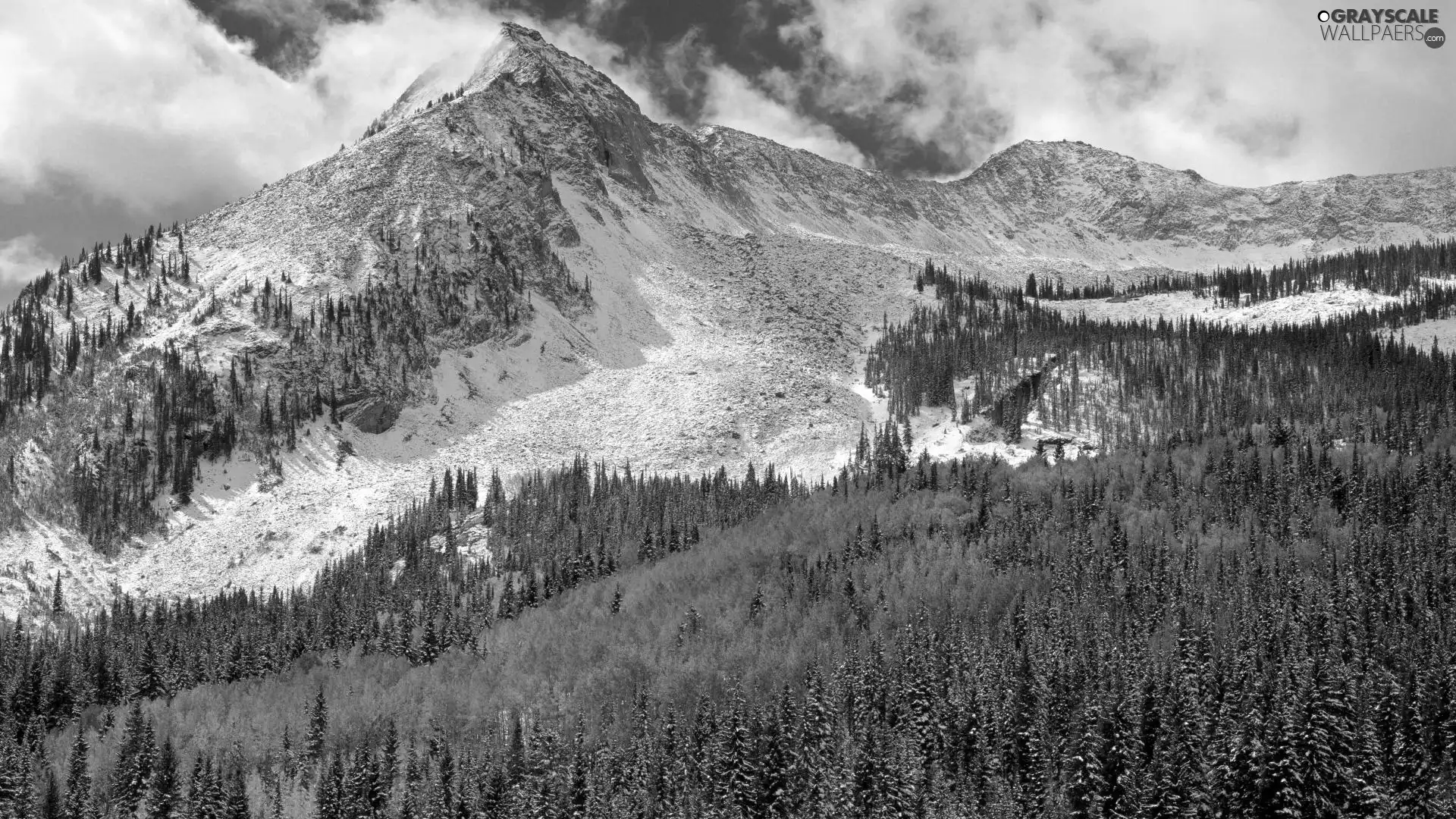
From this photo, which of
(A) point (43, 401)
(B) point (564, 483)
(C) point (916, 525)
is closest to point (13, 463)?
(A) point (43, 401)

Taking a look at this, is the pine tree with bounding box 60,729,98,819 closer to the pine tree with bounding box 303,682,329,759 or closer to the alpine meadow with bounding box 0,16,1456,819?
the alpine meadow with bounding box 0,16,1456,819

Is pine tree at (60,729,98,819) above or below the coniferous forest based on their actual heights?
below

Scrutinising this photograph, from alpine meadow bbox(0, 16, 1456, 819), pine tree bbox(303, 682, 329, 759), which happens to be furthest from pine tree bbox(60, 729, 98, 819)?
pine tree bbox(303, 682, 329, 759)

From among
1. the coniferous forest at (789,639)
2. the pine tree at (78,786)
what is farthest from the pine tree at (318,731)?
the pine tree at (78,786)

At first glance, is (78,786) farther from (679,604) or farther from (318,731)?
(679,604)

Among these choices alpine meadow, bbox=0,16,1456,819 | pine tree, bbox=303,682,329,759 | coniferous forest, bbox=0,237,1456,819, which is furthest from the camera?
pine tree, bbox=303,682,329,759

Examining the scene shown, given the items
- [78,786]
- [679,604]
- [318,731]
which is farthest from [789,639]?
[78,786]

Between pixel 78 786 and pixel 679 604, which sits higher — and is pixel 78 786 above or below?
below

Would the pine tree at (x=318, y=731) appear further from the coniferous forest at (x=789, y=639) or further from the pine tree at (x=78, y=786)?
the pine tree at (x=78, y=786)
